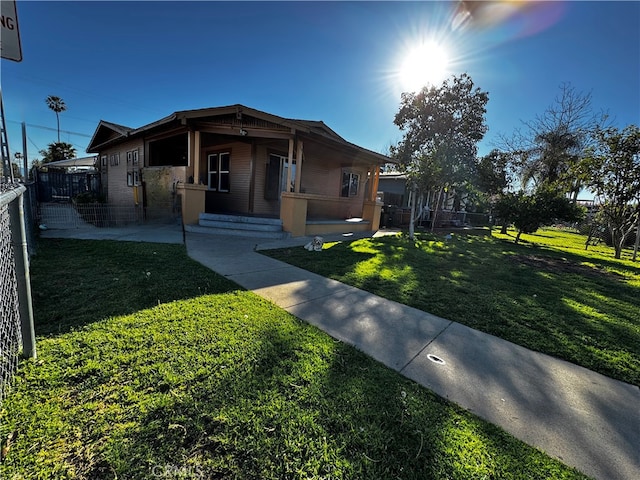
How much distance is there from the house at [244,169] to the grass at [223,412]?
21.7 ft

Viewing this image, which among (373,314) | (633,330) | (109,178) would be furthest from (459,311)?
(109,178)

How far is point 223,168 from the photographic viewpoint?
11875 millimetres

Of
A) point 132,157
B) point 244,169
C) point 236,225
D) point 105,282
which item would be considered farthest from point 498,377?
point 132,157

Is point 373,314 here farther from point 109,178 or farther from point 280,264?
point 109,178

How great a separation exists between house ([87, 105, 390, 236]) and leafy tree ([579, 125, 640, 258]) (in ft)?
26.2

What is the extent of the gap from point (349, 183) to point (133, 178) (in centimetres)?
1117

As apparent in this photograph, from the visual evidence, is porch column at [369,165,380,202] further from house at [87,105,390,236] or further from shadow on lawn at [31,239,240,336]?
shadow on lawn at [31,239,240,336]

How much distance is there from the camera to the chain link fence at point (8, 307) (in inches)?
68.3

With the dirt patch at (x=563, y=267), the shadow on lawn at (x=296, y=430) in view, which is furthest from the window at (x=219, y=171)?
the dirt patch at (x=563, y=267)

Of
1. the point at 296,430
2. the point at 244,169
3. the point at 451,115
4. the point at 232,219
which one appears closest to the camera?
the point at 296,430

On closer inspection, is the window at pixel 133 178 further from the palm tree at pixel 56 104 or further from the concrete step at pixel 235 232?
the palm tree at pixel 56 104

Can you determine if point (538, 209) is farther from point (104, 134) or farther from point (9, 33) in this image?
point (104, 134)

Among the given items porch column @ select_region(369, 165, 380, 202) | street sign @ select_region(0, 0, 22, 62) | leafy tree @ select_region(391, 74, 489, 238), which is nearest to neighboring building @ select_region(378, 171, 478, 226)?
leafy tree @ select_region(391, 74, 489, 238)

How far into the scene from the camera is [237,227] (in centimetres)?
848
